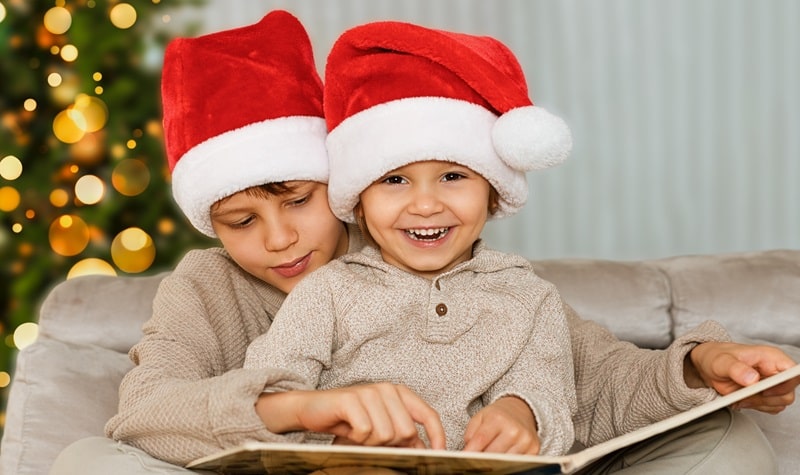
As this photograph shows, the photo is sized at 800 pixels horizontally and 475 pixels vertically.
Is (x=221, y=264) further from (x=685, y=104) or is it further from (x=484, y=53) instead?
(x=685, y=104)

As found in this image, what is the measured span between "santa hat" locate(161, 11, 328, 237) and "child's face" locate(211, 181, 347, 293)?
30mm

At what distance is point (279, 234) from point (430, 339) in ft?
1.00

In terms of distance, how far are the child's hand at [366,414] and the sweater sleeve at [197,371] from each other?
47mm

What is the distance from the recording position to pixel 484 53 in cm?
152

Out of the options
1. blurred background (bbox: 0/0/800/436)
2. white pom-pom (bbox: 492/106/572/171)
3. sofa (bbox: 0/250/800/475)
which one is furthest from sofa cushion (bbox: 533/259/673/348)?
blurred background (bbox: 0/0/800/436)

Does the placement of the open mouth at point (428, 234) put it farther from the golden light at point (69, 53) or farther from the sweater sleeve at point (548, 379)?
the golden light at point (69, 53)

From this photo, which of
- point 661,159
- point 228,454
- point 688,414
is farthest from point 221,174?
point 661,159

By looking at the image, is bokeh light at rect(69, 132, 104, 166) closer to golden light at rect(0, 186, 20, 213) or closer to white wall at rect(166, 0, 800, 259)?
golden light at rect(0, 186, 20, 213)

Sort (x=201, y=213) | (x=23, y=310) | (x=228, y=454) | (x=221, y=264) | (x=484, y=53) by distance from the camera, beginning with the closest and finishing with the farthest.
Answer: (x=228, y=454) < (x=484, y=53) < (x=201, y=213) < (x=221, y=264) < (x=23, y=310)

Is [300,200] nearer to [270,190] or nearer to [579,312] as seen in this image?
[270,190]

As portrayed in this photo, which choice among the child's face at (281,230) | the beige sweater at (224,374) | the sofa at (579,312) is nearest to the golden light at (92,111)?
the sofa at (579,312)

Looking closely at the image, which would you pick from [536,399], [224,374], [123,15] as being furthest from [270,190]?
[123,15]

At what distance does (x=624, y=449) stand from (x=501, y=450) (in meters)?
0.30

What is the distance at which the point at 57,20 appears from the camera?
2816 mm
